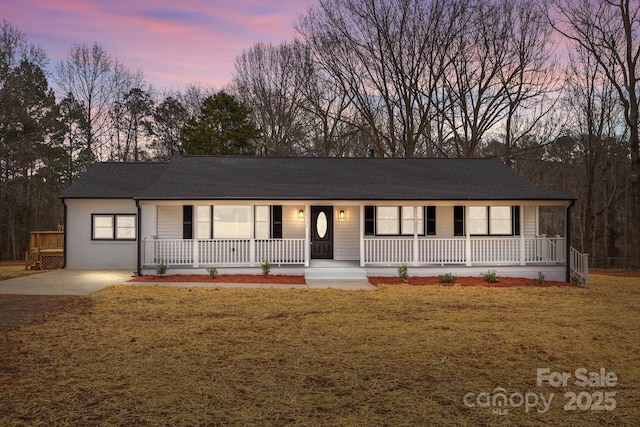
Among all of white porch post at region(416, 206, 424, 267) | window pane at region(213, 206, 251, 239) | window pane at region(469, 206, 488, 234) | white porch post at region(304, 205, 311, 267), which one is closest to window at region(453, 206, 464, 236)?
window pane at region(469, 206, 488, 234)

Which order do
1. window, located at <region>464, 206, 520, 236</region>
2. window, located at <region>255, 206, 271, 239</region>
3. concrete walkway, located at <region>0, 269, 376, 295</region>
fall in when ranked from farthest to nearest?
window, located at <region>464, 206, 520, 236</region> → window, located at <region>255, 206, 271, 239</region> → concrete walkway, located at <region>0, 269, 376, 295</region>

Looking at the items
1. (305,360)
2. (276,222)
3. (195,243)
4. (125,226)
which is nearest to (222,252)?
(195,243)

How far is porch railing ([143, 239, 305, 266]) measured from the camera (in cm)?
1655

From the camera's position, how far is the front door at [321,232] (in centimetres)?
1805

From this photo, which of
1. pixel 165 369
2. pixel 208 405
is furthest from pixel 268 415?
pixel 165 369

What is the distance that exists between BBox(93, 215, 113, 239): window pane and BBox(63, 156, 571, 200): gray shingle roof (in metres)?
0.95

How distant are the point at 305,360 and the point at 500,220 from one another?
43.4ft

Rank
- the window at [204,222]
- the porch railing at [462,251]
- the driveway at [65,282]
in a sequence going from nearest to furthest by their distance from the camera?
1. the driveway at [65,282]
2. the porch railing at [462,251]
3. the window at [204,222]

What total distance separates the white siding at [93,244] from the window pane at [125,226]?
8.3 inches

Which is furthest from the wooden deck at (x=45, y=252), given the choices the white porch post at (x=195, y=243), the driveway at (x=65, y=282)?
the white porch post at (x=195, y=243)

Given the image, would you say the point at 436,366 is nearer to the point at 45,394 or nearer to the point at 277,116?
the point at 45,394

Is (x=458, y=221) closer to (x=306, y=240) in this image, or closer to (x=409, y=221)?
(x=409, y=221)

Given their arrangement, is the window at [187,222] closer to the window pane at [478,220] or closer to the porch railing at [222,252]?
the porch railing at [222,252]

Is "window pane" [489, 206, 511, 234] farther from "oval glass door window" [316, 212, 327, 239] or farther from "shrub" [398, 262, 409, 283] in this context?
"oval glass door window" [316, 212, 327, 239]
